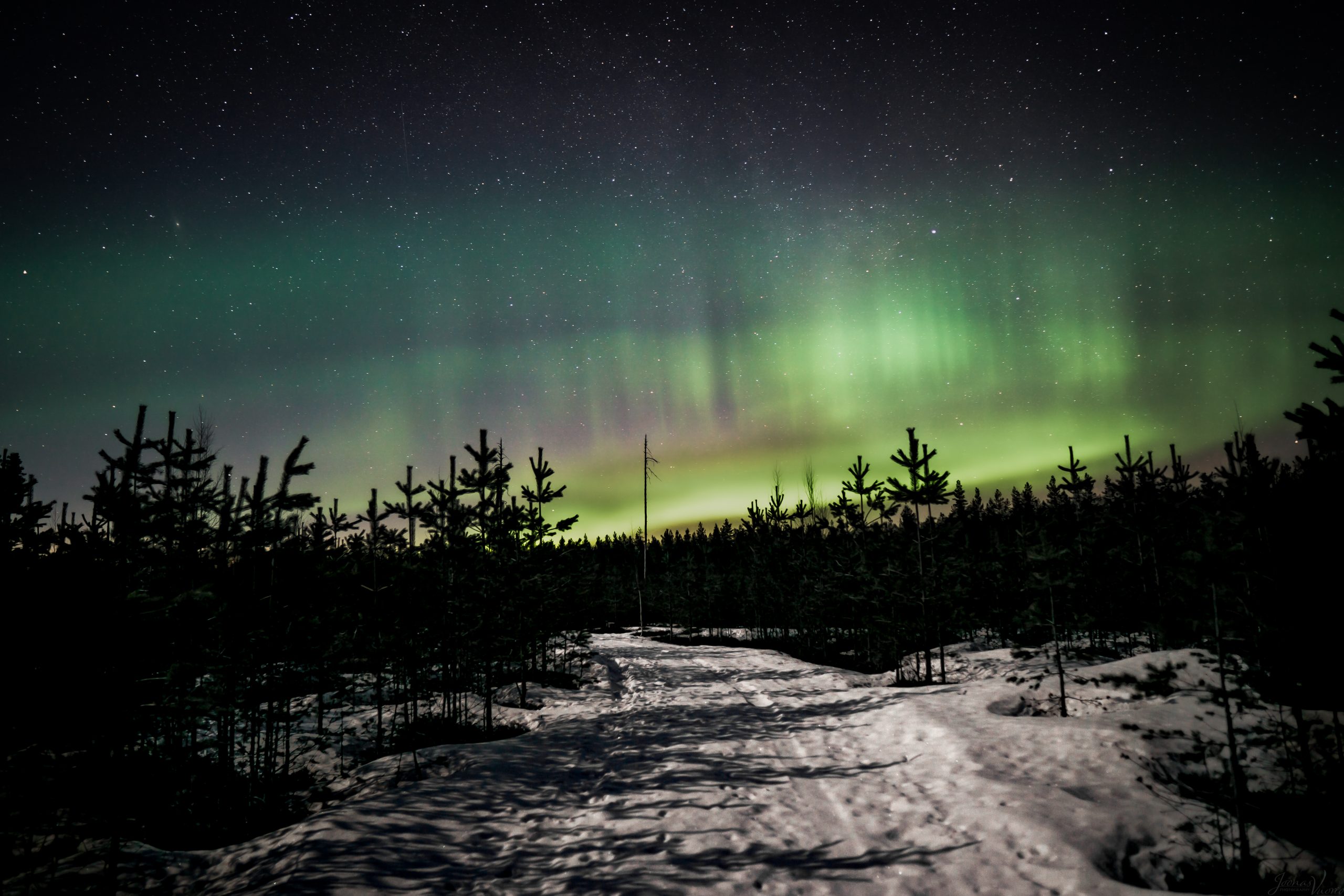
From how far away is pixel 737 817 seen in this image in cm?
791

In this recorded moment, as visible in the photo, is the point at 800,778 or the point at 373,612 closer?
the point at 800,778

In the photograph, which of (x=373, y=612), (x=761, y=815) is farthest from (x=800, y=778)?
(x=373, y=612)

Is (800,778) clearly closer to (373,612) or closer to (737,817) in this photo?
(737,817)

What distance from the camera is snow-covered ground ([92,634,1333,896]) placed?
250 inches

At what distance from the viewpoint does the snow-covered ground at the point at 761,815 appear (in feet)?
20.8

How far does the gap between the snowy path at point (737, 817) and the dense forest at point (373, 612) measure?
2346 millimetres

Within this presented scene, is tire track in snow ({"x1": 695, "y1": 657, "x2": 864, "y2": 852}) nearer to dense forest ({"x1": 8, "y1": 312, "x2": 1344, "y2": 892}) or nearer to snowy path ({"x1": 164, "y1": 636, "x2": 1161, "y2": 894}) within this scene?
snowy path ({"x1": 164, "y1": 636, "x2": 1161, "y2": 894})

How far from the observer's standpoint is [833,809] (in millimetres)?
8156

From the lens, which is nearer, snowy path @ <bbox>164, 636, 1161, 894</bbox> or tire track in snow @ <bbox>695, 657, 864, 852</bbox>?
snowy path @ <bbox>164, 636, 1161, 894</bbox>

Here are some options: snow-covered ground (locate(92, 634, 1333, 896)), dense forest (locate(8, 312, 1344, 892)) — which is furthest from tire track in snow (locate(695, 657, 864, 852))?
dense forest (locate(8, 312, 1344, 892))

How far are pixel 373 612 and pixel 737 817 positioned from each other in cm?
1109

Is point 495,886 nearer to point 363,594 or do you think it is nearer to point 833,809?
point 833,809

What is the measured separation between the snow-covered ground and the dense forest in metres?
1.66

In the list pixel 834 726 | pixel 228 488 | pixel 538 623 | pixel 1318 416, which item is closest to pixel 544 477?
pixel 538 623
